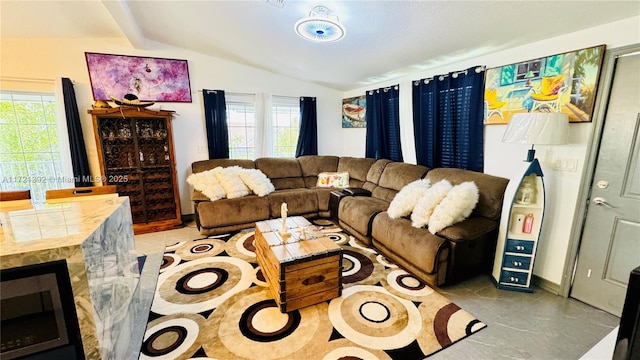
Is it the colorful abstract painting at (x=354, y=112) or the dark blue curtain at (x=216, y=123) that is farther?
the colorful abstract painting at (x=354, y=112)

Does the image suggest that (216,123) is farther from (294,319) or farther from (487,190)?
(487,190)

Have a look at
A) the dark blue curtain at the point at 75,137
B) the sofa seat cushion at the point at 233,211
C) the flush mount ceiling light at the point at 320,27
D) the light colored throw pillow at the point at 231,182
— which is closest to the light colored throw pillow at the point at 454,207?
the flush mount ceiling light at the point at 320,27

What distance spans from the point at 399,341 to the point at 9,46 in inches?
200

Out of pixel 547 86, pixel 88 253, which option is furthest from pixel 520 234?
pixel 88 253

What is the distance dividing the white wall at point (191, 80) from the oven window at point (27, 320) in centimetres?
326

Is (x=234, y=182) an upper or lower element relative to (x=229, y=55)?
lower

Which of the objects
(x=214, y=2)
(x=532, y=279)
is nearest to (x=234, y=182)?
(x=214, y=2)

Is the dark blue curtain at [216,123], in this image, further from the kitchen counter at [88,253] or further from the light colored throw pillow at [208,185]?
the kitchen counter at [88,253]

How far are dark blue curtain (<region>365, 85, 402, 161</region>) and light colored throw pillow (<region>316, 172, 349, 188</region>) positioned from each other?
1.94 ft

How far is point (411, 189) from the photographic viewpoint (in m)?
2.78

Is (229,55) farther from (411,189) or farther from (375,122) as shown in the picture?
(411,189)

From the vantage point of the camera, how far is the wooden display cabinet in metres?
3.29

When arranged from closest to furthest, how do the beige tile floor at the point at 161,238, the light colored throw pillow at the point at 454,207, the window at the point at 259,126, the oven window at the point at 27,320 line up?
the oven window at the point at 27,320
the light colored throw pillow at the point at 454,207
the beige tile floor at the point at 161,238
the window at the point at 259,126

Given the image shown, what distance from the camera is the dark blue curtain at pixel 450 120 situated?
9.05 ft
